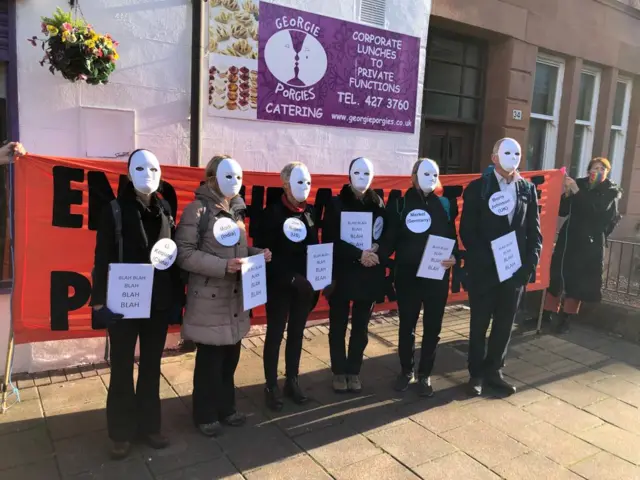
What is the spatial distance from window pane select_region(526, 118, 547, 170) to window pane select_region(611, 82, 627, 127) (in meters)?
2.30

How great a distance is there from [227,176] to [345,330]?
5.35 feet

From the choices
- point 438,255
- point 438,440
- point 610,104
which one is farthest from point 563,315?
point 610,104

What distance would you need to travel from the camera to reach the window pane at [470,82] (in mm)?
7324

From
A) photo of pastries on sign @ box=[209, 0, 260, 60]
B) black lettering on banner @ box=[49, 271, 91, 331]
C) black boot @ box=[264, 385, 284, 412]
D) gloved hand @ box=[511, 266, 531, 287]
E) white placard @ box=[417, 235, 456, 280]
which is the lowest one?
black boot @ box=[264, 385, 284, 412]

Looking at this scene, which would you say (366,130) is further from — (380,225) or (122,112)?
(122,112)

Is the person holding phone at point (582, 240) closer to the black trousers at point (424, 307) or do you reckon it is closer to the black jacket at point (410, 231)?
the black jacket at point (410, 231)

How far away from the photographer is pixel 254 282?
10.8 ft

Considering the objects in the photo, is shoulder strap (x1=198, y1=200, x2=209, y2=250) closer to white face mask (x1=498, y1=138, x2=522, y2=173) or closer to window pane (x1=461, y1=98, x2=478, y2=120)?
white face mask (x1=498, y1=138, x2=522, y2=173)

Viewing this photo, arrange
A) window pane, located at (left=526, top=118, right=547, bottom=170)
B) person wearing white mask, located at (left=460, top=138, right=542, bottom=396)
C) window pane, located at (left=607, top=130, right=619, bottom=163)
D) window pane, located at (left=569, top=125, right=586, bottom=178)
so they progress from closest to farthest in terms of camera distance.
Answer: person wearing white mask, located at (left=460, top=138, right=542, bottom=396), window pane, located at (left=526, top=118, right=547, bottom=170), window pane, located at (left=569, top=125, right=586, bottom=178), window pane, located at (left=607, top=130, right=619, bottom=163)

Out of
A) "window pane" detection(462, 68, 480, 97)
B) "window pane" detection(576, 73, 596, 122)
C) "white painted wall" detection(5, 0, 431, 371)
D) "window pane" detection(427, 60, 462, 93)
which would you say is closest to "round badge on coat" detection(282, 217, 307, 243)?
"white painted wall" detection(5, 0, 431, 371)

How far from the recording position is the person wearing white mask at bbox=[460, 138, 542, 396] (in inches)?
158

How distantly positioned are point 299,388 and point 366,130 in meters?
3.20

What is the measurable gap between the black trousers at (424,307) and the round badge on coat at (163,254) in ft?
6.11

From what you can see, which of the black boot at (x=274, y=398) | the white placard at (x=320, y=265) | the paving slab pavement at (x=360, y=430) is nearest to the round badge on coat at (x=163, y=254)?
the white placard at (x=320, y=265)
